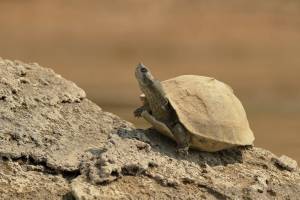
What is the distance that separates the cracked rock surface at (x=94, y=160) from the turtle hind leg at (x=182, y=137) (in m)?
0.04

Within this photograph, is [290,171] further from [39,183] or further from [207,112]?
[39,183]

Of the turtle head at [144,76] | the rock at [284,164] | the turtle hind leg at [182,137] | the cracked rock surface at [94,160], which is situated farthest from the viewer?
the rock at [284,164]

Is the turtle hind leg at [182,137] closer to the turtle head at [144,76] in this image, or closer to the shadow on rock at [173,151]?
the shadow on rock at [173,151]

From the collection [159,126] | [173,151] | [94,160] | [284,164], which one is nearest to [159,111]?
[159,126]

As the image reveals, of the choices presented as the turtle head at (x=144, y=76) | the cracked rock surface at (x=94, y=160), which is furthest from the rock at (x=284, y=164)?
the turtle head at (x=144, y=76)

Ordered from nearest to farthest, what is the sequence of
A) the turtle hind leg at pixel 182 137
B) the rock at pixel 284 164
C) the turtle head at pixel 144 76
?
the turtle hind leg at pixel 182 137
the turtle head at pixel 144 76
the rock at pixel 284 164

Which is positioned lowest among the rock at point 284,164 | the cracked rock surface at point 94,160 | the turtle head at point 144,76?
the cracked rock surface at point 94,160

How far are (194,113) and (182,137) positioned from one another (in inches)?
4.4

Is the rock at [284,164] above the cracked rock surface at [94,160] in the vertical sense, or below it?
above

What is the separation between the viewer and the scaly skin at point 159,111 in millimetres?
3180

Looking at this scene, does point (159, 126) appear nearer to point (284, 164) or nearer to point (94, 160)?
point (94, 160)

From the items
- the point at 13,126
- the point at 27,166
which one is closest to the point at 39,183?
the point at 27,166

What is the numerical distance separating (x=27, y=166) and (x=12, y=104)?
0.35m

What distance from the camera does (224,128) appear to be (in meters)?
3.23
